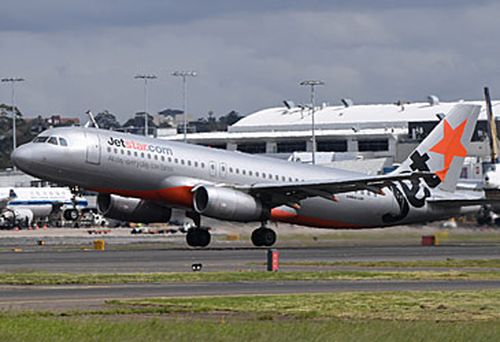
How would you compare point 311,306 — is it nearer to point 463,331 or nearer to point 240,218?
point 463,331

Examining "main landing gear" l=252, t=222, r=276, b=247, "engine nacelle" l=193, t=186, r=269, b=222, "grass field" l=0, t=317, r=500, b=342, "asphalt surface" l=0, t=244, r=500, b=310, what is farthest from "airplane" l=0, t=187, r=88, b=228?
"grass field" l=0, t=317, r=500, b=342

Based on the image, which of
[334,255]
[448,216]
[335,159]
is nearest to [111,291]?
[334,255]

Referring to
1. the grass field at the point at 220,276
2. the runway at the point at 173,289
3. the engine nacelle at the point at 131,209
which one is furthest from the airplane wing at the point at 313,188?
the runway at the point at 173,289

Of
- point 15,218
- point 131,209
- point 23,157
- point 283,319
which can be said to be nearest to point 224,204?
point 131,209

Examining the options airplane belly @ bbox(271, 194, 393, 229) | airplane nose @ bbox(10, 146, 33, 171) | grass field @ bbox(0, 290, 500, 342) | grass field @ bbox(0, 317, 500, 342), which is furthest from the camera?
airplane belly @ bbox(271, 194, 393, 229)

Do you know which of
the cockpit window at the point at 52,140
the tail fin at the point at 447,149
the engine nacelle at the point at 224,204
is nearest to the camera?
the cockpit window at the point at 52,140

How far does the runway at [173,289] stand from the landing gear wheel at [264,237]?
23726 millimetres

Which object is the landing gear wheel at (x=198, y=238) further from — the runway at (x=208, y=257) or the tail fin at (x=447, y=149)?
the tail fin at (x=447, y=149)

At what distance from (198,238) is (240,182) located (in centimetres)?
356

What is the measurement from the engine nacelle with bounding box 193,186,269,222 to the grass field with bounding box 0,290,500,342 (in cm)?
2535

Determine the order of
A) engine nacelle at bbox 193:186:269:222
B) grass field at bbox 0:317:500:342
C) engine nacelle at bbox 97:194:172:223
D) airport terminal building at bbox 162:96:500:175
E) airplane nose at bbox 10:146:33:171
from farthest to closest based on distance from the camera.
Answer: airport terminal building at bbox 162:96:500:175 < engine nacelle at bbox 97:194:172:223 < engine nacelle at bbox 193:186:269:222 < airplane nose at bbox 10:146:33:171 < grass field at bbox 0:317:500:342

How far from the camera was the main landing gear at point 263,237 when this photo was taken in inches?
2334

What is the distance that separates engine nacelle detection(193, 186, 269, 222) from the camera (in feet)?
183

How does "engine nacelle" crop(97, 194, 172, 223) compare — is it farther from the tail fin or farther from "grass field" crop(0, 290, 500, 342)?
"grass field" crop(0, 290, 500, 342)
